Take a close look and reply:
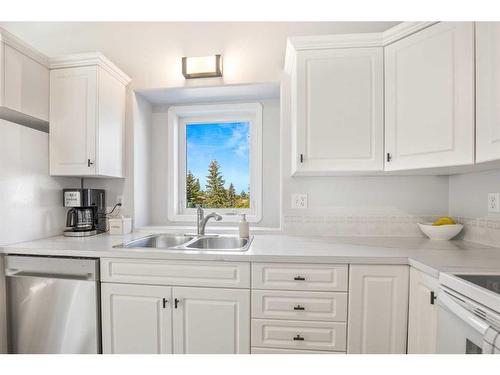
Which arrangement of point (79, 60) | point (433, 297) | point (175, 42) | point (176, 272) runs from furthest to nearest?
point (175, 42)
point (79, 60)
point (176, 272)
point (433, 297)

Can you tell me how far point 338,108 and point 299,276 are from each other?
3.35 ft

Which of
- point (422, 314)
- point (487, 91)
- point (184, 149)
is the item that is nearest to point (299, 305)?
point (422, 314)

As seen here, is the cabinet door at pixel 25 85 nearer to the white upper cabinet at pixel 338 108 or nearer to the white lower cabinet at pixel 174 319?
the white lower cabinet at pixel 174 319

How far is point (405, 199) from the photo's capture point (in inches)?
70.3

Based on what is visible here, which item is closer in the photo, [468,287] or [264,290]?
[468,287]

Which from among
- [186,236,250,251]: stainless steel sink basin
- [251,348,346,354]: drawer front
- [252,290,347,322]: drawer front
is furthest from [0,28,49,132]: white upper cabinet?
[251,348,346,354]: drawer front

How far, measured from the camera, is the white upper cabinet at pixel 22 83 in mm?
1461

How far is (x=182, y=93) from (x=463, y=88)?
1.84 meters

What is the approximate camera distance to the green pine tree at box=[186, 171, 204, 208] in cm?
229

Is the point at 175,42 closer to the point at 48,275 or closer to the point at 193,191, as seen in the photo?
the point at 193,191

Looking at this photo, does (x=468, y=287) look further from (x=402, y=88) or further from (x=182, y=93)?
(x=182, y=93)

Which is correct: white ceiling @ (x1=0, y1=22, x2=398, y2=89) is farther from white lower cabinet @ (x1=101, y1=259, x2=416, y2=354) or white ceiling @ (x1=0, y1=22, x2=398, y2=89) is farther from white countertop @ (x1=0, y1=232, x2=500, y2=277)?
white lower cabinet @ (x1=101, y1=259, x2=416, y2=354)

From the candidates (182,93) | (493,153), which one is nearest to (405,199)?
(493,153)

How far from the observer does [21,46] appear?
5.10ft
